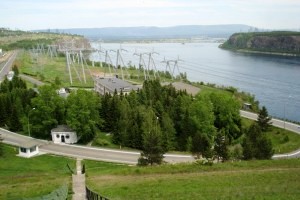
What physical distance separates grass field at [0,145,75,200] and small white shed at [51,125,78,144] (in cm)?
446

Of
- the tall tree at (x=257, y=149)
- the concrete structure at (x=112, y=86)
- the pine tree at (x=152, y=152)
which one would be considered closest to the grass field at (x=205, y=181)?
the pine tree at (x=152, y=152)

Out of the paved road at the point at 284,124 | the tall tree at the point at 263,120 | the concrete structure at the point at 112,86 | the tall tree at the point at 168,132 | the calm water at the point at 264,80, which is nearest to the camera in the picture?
the tall tree at the point at 168,132

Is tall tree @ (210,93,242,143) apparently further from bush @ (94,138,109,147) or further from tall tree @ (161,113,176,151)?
bush @ (94,138,109,147)

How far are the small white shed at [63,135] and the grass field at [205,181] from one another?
63.7ft

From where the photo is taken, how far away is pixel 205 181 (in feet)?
68.1

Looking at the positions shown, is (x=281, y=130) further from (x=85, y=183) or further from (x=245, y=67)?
(x=245, y=67)

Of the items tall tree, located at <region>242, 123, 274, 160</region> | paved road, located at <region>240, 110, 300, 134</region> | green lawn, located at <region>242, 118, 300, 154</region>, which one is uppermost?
tall tree, located at <region>242, 123, 274, 160</region>

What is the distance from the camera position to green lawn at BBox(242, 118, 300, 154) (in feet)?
141

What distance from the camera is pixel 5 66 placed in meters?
105

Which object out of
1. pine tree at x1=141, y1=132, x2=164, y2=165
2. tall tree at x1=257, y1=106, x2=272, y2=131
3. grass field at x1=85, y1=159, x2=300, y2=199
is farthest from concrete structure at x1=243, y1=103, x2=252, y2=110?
grass field at x1=85, y1=159, x2=300, y2=199

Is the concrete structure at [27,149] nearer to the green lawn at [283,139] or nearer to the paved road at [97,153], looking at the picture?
the paved road at [97,153]

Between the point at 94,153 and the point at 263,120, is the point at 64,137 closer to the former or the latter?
the point at 94,153

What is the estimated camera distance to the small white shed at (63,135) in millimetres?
43125

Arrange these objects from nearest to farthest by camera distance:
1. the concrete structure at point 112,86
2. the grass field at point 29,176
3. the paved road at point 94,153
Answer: the grass field at point 29,176 → the paved road at point 94,153 → the concrete structure at point 112,86
